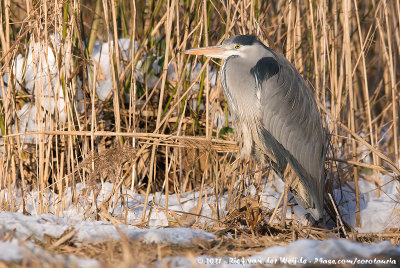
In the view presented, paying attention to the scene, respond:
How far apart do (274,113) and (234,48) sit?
47 cm

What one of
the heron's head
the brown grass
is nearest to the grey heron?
the heron's head

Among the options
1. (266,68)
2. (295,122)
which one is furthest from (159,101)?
(295,122)

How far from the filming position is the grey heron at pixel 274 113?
2.88 m

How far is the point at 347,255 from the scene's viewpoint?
1.70m

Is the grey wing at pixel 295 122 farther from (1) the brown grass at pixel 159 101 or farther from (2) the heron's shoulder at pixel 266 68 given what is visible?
(1) the brown grass at pixel 159 101

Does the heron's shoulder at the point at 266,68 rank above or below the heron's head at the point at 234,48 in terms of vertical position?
below

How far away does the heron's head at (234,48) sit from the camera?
2.87 m

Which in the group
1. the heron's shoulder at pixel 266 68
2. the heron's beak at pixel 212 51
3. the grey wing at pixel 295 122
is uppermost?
the heron's beak at pixel 212 51

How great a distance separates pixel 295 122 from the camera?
3.03m

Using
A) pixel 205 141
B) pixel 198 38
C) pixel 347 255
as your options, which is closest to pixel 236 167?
pixel 205 141

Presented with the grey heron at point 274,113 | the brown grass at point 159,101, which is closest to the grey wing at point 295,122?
the grey heron at point 274,113

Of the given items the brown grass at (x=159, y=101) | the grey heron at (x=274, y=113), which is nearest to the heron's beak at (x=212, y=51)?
the grey heron at (x=274, y=113)

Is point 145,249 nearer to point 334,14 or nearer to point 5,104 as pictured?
point 5,104

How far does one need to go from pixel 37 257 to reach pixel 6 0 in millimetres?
1992
